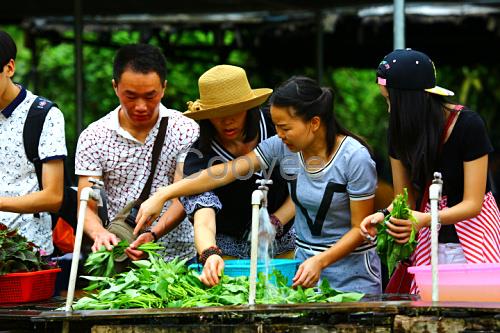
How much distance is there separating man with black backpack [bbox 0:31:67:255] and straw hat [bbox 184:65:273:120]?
67 centimetres

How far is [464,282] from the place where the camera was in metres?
3.92

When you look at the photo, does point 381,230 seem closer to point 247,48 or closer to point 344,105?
point 247,48

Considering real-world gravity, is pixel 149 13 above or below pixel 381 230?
above

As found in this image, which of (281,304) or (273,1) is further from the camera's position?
(273,1)

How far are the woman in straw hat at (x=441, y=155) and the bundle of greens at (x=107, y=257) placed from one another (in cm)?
99

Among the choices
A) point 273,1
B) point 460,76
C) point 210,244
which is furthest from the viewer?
point 460,76

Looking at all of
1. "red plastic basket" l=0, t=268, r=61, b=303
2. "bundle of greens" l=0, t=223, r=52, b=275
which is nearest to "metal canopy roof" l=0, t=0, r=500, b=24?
"bundle of greens" l=0, t=223, r=52, b=275

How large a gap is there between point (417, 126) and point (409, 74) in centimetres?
21

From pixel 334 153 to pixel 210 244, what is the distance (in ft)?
2.14

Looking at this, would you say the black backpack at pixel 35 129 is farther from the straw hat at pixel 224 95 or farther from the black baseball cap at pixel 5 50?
the straw hat at pixel 224 95

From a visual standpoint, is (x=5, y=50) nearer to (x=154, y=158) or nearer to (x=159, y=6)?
(x=154, y=158)

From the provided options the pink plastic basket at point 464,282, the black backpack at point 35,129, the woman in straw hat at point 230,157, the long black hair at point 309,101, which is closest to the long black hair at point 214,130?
the woman in straw hat at point 230,157

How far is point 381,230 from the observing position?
4.22 meters

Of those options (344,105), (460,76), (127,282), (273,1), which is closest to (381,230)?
(127,282)
